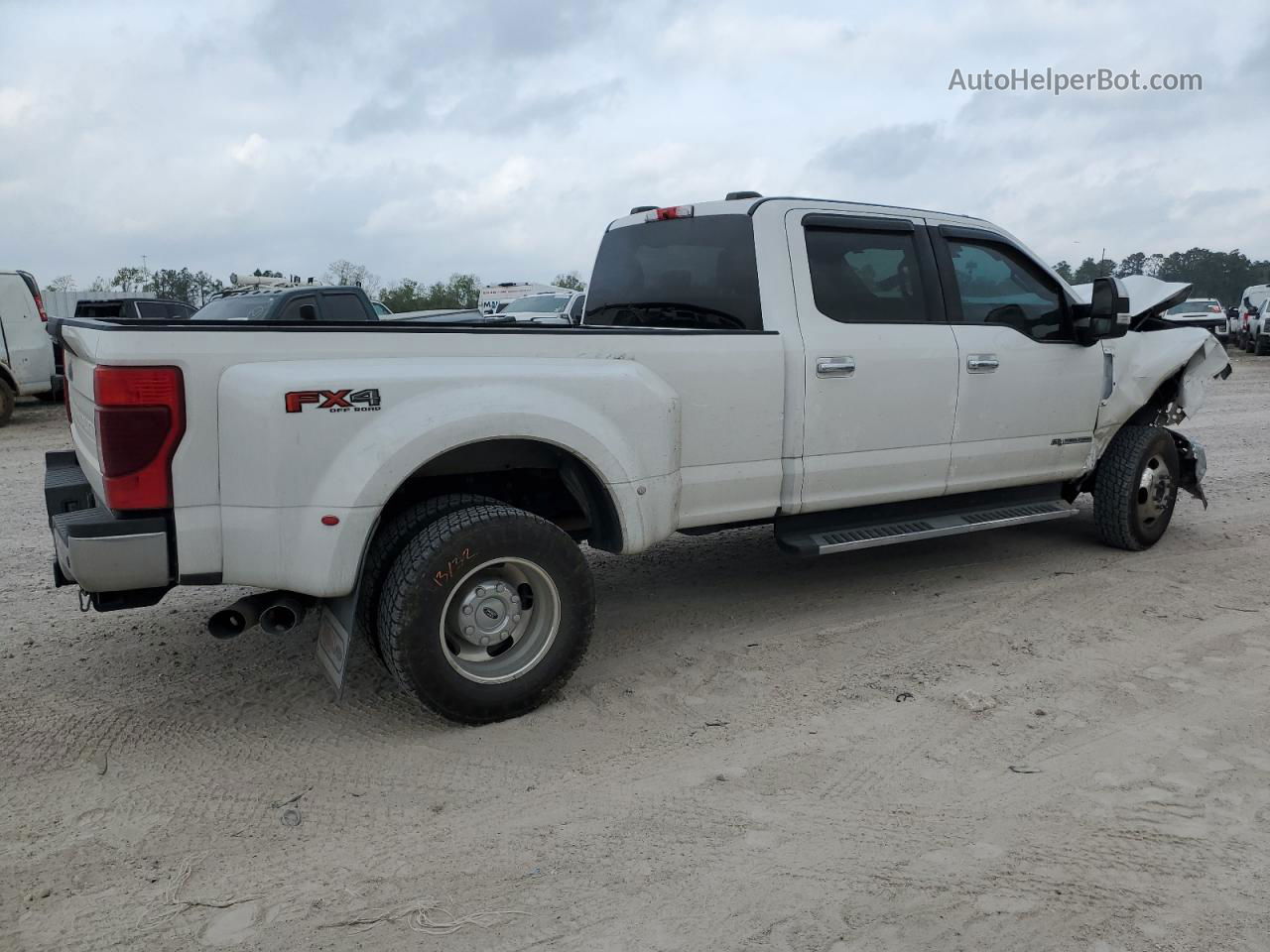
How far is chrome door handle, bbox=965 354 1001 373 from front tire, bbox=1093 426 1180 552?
1.39 metres

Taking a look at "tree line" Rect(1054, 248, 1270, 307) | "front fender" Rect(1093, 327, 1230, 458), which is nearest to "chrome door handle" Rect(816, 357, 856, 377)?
"front fender" Rect(1093, 327, 1230, 458)

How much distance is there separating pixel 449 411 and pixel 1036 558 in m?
4.10

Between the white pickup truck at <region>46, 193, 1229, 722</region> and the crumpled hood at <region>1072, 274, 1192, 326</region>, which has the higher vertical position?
the crumpled hood at <region>1072, 274, 1192, 326</region>

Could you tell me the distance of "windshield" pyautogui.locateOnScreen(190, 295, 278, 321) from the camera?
11.3 metres

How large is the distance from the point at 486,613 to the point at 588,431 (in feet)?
2.55

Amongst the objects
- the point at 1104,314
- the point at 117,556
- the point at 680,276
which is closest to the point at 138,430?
the point at 117,556

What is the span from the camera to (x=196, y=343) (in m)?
3.23

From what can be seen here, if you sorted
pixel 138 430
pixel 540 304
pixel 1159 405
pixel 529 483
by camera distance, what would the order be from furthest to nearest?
pixel 540 304 → pixel 1159 405 → pixel 529 483 → pixel 138 430

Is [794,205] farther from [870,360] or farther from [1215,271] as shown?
[1215,271]

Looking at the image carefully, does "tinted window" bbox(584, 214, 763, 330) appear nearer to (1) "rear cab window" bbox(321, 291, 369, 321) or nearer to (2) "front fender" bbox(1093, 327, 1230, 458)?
(2) "front fender" bbox(1093, 327, 1230, 458)

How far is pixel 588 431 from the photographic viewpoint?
388cm

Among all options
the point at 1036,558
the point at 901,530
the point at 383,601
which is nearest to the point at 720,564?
the point at 901,530

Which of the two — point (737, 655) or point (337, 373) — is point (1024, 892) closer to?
point (737, 655)

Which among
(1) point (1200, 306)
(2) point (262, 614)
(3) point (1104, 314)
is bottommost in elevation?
(2) point (262, 614)
